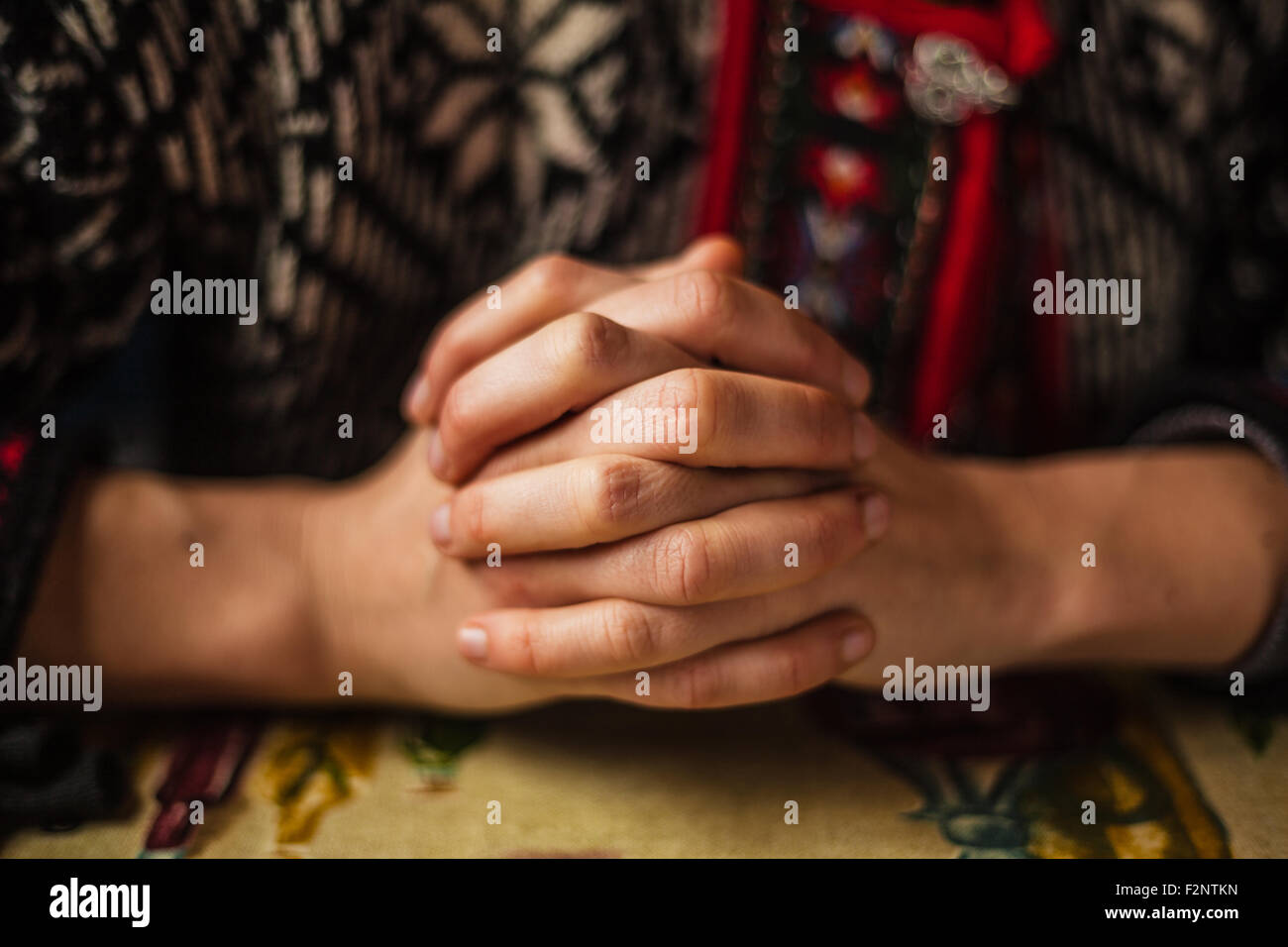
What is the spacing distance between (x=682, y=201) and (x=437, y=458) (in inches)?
10.0

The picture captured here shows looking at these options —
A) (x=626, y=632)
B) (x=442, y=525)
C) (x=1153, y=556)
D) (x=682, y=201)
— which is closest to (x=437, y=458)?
(x=442, y=525)

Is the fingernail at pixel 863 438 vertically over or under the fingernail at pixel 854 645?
over

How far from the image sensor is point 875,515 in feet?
1.66

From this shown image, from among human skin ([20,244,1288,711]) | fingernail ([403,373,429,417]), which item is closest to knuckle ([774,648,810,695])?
human skin ([20,244,1288,711])

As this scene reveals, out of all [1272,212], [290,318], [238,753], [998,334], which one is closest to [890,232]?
[998,334]

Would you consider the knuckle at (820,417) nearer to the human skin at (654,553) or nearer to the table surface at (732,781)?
the human skin at (654,553)

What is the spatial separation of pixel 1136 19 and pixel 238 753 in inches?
27.0

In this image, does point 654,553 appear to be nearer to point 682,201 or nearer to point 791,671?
point 791,671

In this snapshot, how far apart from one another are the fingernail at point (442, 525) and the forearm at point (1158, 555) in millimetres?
301

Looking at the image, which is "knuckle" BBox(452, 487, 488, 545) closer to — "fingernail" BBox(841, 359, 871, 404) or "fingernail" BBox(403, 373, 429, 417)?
"fingernail" BBox(403, 373, 429, 417)

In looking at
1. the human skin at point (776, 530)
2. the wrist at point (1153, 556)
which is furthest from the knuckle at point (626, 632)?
the wrist at point (1153, 556)

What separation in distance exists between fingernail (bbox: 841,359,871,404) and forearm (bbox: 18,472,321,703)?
31 cm

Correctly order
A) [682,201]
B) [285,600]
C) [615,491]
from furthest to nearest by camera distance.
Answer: [682,201] → [285,600] → [615,491]

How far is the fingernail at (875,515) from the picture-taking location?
504 millimetres
